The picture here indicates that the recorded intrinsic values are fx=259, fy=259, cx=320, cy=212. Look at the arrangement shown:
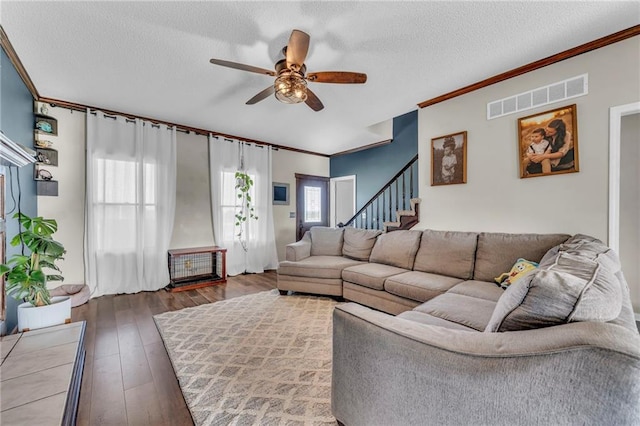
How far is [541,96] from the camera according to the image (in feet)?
8.60

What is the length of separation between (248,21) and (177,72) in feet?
3.79

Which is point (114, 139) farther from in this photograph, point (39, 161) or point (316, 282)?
point (316, 282)

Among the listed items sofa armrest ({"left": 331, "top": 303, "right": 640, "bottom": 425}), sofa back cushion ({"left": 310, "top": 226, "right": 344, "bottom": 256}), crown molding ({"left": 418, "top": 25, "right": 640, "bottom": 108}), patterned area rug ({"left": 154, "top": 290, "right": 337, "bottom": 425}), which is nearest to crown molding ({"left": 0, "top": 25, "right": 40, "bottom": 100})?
patterned area rug ({"left": 154, "top": 290, "right": 337, "bottom": 425})

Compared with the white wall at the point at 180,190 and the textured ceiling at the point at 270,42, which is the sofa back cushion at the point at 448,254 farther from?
the white wall at the point at 180,190

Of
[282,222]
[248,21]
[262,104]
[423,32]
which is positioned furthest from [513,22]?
[282,222]

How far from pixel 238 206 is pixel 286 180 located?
4.18 feet

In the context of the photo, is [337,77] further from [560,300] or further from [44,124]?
[44,124]

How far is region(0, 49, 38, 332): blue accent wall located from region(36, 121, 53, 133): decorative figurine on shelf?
0.65 ft

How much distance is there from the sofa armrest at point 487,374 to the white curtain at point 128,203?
3806mm

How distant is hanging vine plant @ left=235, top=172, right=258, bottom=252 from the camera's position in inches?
191

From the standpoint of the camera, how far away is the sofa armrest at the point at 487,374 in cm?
67

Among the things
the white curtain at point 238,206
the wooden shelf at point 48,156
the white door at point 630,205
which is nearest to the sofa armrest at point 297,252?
the white curtain at point 238,206

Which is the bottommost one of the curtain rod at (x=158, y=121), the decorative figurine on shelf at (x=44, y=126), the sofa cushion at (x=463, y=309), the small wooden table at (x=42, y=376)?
the small wooden table at (x=42, y=376)

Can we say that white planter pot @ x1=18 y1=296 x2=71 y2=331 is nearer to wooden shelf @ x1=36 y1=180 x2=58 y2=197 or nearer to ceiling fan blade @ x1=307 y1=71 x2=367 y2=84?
wooden shelf @ x1=36 y1=180 x2=58 y2=197
